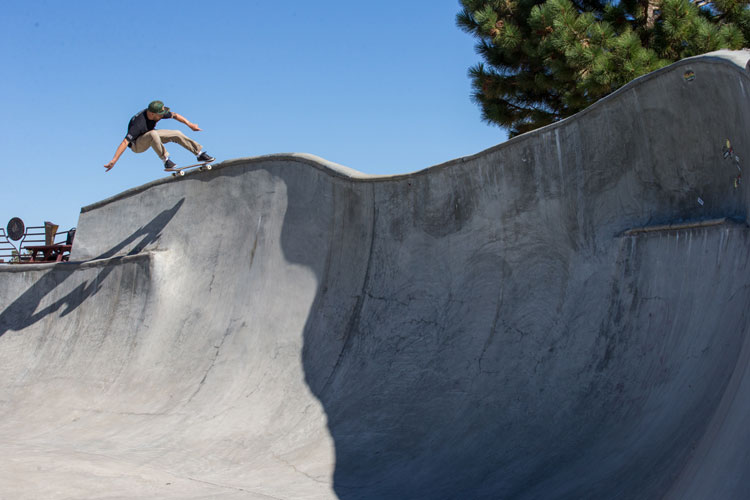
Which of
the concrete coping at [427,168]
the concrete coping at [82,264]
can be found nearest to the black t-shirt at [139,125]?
the concrete coping at [427,168]

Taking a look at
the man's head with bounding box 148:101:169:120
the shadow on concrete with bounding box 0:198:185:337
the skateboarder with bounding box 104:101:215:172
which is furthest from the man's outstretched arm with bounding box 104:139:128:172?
the shadow on concrete with bounding box 0:198:185:337

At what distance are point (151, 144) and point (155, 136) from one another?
0.17 m

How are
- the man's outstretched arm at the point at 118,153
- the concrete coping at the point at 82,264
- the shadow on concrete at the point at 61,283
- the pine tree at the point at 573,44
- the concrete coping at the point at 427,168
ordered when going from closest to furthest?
1. the concrete coping at the point at 427,168
2. the man's outstretched arm at the point at 118,153
3. the concrete coping at the point at 82,264
4. the shadow on concrete at the point at 61,283
5. the pine tree at the point at 573,44

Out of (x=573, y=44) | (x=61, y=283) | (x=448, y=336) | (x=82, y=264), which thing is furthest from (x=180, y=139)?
(x=573, y=44)

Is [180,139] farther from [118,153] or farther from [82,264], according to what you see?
[82,264]

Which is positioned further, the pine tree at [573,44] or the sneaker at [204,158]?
the pine tree at [573,44]

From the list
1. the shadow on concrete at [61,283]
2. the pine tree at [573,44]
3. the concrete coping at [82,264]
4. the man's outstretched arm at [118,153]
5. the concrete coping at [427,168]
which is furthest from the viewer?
the pine tree at [573,44]

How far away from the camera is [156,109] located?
32.8ft

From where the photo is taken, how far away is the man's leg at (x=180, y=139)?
10234mm

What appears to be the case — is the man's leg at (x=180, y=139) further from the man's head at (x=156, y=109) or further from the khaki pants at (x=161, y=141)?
the man's head at (x=156, y=109)

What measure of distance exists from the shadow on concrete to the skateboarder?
95 cm

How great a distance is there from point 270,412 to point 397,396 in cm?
166

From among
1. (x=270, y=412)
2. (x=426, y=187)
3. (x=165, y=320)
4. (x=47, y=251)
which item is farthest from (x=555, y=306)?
(x=47, y=251)

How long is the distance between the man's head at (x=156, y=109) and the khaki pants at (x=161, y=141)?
255 millimetres
